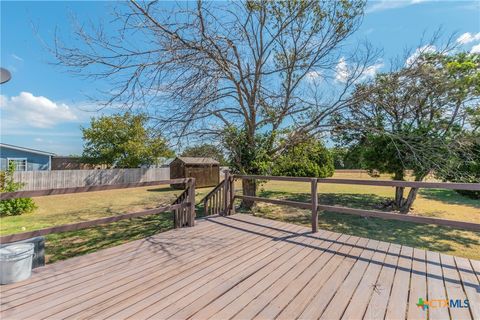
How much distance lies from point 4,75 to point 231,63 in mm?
4845

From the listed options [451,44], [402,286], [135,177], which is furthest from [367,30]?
[135,177]

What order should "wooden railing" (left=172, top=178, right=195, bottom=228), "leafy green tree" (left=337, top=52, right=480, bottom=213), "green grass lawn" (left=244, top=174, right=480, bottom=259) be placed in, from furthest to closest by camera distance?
"leafy green tree" (left=337, top=52, right=480, bottom=213) → "green grass lawn" (left=244, top=174, right=480, bottom=259) → "wooden railing" (left=172, top=178, right=195, bottom=228)

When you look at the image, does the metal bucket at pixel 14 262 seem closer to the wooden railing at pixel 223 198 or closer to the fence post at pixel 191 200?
the fence post at pixel 191 200

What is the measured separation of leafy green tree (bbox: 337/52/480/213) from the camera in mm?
5895

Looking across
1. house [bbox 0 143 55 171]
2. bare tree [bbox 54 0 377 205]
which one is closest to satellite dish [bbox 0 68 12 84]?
bare tree [bbox 54 0 377 205]

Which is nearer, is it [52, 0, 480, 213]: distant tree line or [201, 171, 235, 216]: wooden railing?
[52, 0, 480, 213]: distant tree line

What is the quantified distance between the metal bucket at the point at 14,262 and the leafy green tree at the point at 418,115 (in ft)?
23.6

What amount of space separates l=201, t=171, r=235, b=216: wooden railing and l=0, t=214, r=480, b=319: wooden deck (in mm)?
1802

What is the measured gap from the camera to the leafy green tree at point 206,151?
705 centimetres

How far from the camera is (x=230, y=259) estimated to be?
2977 mm

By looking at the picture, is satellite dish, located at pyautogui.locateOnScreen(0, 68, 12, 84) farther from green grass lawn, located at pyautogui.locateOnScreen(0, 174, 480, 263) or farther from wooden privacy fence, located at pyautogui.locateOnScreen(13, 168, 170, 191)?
wooden privacy fence, located at pyautogui.locateOnScreen(13, 168, 170, 191)

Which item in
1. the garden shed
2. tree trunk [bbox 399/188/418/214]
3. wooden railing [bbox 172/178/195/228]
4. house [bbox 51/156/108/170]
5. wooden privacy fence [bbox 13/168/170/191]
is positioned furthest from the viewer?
house [bbox 51/156/108/170]

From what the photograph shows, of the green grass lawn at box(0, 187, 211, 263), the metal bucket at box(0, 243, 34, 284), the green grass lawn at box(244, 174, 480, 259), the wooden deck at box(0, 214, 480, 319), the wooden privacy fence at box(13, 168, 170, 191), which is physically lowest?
the green grass lawn at box(244, 174, 480, 259)

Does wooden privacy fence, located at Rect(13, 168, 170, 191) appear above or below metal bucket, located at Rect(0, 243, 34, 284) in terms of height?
above
